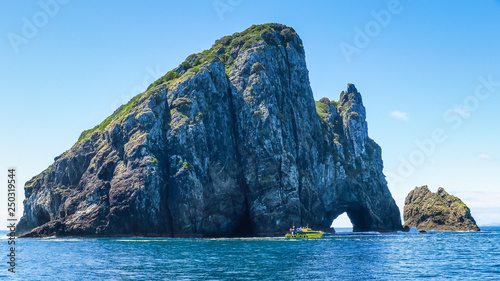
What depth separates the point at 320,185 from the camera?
135 metres

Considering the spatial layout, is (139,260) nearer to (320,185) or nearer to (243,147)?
(243,147)

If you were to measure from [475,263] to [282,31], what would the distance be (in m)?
114

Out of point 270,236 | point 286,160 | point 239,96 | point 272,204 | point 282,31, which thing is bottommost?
point 270,236

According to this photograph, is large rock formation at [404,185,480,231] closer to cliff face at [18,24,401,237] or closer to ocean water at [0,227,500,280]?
cliff face at [18,24,401,237]

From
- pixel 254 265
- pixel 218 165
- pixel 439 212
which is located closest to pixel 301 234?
pixel 218 165

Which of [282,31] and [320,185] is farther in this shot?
[282,31]

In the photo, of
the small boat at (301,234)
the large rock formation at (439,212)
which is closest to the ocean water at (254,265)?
the small boat at (301,234)

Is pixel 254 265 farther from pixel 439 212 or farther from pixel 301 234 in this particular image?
pixel 439 212

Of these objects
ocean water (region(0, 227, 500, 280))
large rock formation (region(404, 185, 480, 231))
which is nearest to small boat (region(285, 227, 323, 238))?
ocean water (region(0, 227, 500, 280))

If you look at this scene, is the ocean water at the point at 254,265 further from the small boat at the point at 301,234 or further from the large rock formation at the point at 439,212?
the large rock formation at the point at 439,212

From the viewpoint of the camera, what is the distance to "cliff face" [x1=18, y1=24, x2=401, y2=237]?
371 ft

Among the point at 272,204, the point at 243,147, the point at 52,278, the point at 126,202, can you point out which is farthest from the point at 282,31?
the point at 52,278

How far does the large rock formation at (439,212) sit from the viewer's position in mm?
162625

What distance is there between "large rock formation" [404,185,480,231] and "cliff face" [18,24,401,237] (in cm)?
2681
